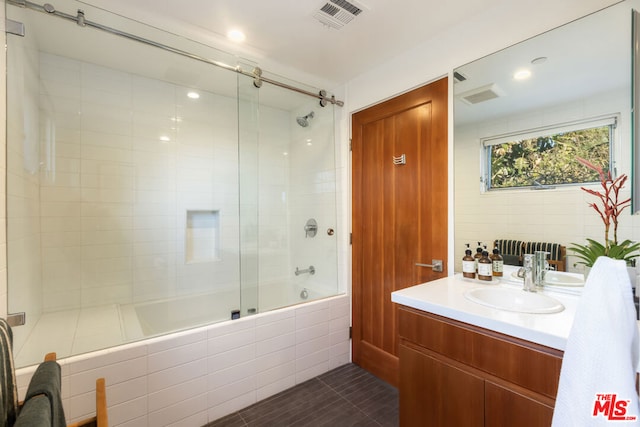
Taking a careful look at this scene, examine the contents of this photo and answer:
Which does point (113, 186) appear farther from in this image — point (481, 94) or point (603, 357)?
point (603, 357)

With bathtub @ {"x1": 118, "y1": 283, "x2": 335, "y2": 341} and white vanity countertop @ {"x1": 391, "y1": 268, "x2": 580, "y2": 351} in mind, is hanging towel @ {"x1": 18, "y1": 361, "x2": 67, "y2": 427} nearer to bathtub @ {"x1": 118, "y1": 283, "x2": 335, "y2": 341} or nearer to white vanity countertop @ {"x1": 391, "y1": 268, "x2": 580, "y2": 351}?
bathtub @ {"x1": 118, "y1": 283, "x2": 335, "y2": 341}

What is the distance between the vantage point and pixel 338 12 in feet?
5.39

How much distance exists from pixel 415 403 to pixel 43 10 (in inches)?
108

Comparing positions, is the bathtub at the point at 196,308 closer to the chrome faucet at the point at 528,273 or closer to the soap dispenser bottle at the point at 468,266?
the soap dispenser bottle at the point at 468,266

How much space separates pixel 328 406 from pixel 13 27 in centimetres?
279

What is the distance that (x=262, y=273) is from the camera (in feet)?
8.33

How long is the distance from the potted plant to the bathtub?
177 cm

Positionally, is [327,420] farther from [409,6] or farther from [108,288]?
[409,6]

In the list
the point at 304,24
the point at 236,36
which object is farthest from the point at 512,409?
the point at 236,36

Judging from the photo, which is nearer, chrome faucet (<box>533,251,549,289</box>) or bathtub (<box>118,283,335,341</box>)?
chrome faucet (<box>533,251,549,289</box>)

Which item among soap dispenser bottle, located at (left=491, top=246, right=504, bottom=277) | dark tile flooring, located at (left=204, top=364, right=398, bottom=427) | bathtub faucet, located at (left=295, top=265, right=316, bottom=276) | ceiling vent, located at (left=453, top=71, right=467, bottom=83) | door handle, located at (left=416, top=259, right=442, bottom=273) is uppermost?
ceiling vent, located at (left=453, top=71, right=467, bottom=83)

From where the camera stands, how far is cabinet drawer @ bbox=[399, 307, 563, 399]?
3.14 ft

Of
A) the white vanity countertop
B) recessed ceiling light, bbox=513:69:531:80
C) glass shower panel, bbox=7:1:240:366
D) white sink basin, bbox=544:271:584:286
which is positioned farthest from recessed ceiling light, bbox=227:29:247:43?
white sink basin, bbox=544:271:584:286

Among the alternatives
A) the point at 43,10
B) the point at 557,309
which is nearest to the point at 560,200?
the point at 557,309
